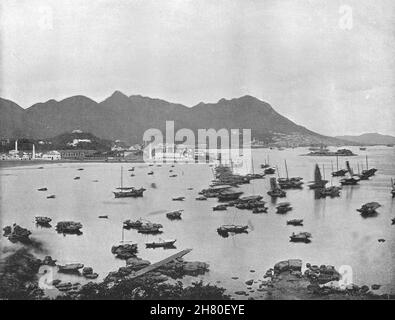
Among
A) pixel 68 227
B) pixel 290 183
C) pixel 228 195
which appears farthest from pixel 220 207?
pixel 68 227

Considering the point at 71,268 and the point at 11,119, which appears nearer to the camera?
the point at 71,268

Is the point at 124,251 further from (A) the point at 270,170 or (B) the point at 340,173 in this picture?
(B) the point at 340,173

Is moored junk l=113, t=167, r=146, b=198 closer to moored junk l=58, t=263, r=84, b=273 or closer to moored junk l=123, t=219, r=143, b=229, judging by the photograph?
moored junk l=123, t=219, r=143, b=229

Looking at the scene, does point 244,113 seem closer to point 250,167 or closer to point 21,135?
point 250,167

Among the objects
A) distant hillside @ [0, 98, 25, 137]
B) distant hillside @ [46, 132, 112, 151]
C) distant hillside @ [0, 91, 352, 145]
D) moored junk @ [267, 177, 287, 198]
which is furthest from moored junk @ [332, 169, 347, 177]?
distant hillside @ [0, 98, 25, 137]

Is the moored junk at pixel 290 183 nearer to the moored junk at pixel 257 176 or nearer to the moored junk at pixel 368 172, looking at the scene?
the moored junk at pixel 257 176

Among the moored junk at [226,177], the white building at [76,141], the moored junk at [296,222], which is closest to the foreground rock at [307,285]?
the moored junk at [296,222]
